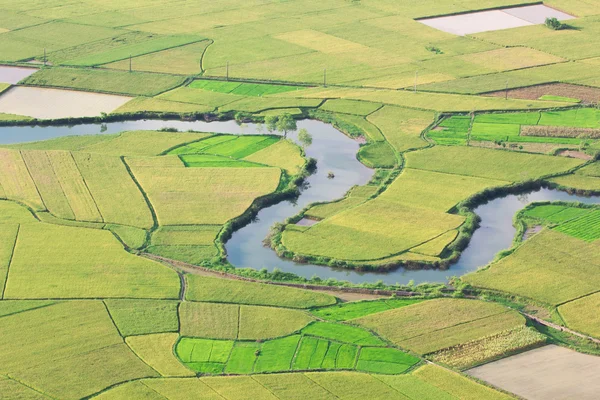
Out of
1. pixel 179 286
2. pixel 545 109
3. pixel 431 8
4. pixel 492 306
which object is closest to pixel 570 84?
pixel 545 109

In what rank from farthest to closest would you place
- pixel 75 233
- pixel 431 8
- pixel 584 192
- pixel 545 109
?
1. pixel 431 8
2. pixel 545 109
3. pixel 584 192
4. pixel 75 233

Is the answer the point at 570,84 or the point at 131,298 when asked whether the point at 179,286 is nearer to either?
the point at 131,298

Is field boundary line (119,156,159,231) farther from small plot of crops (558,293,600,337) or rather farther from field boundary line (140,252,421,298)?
small plot of crops (558,293,600,337)

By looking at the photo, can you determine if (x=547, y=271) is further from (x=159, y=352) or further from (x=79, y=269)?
(x=79, y=269)

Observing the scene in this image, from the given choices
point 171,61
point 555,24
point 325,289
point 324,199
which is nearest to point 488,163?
point 324,199

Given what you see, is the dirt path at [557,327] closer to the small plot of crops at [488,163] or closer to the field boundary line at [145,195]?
the small plot of crops at [488,163]

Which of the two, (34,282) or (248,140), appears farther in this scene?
(248,140)
